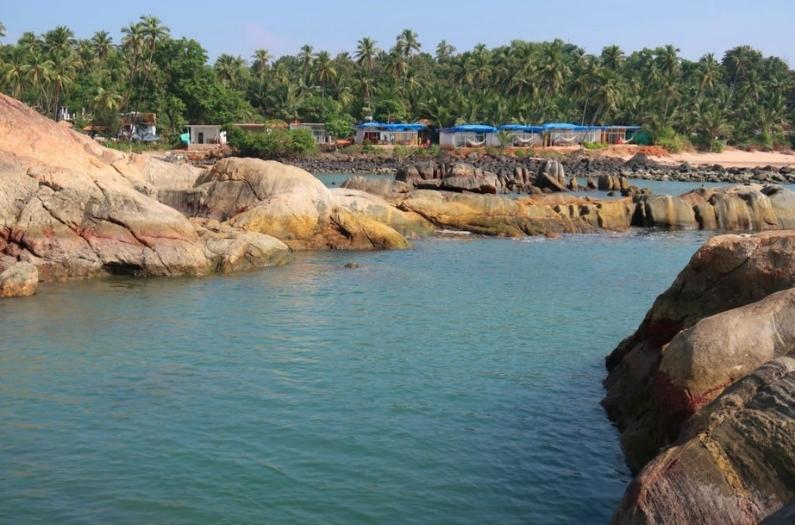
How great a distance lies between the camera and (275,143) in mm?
101438

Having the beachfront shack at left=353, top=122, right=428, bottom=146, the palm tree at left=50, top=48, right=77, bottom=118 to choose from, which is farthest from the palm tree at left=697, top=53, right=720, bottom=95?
the palm tree at left=50, top=48, right=77, bottom=118

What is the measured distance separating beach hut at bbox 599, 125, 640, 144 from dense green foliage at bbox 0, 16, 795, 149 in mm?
1825

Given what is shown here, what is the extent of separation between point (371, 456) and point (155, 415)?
11.9 feet

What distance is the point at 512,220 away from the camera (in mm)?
40344

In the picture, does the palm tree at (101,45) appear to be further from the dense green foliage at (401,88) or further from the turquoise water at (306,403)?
the turquoise water at (306,403)

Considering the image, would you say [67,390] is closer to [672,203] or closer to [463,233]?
[463,233]

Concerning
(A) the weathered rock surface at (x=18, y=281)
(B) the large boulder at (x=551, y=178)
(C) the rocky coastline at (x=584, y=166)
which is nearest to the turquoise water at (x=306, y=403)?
(A) the weathered rock surface at (x=18, y=281)

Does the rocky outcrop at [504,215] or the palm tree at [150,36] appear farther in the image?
the palm tree at [150,36]

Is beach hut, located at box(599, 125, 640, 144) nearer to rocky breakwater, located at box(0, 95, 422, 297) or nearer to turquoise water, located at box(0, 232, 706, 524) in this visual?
rocky breakwater, located at box(0, 95, 422, 297)

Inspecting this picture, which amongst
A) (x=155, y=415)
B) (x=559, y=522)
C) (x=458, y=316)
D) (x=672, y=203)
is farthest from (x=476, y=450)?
(x=672, y=203)

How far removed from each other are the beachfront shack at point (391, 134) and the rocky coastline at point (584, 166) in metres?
7.70

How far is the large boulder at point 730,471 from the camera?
7148 millimetres

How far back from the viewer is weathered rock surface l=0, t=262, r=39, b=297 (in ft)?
70.4

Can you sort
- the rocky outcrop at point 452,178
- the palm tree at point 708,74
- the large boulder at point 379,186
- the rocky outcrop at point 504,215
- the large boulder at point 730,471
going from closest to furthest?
1. the large boulder at point 730,471
2. the rocky outcrop at point 504,215
3. the large boulder at point 379,186
4. the rocky outcrop at point 452,178
5. the palm tree at point 708,74
